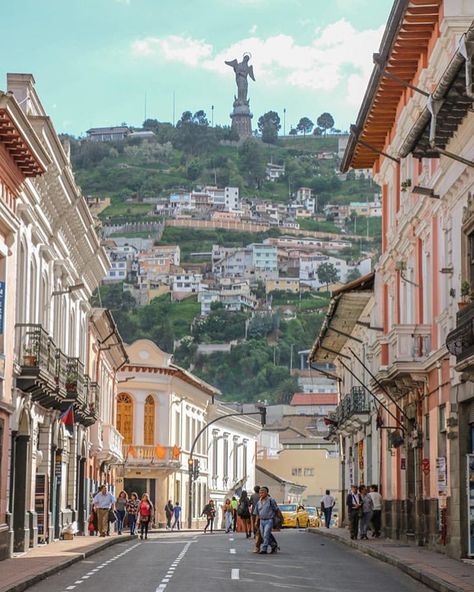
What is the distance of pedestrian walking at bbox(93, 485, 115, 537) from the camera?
141 ft

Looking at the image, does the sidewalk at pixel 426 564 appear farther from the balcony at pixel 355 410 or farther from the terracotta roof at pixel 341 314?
the balcony at pixel 355 410

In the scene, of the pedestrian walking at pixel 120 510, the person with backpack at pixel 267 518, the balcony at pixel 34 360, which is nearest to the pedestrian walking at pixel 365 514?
the person with backpack at pixel 267 518

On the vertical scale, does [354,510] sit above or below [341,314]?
below

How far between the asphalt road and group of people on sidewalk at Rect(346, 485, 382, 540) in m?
4.66

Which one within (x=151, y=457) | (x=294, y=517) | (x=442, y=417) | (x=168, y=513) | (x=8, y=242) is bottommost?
(x=294, y=517)

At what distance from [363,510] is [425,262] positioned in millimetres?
9003

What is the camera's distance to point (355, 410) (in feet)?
163

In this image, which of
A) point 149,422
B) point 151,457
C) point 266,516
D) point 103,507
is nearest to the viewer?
point 266,516

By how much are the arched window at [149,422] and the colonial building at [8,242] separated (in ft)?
149

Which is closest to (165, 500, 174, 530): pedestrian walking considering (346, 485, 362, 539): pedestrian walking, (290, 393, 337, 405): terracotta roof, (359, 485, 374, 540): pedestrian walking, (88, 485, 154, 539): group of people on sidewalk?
(88, 485, 154, 539): group of people on sidewalk

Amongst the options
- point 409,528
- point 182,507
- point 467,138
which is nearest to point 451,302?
point 467,138

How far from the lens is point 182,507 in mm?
78812

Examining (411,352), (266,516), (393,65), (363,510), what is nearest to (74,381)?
(363,510)

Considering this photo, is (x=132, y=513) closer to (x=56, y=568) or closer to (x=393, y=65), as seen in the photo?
(x=393, y=65)
